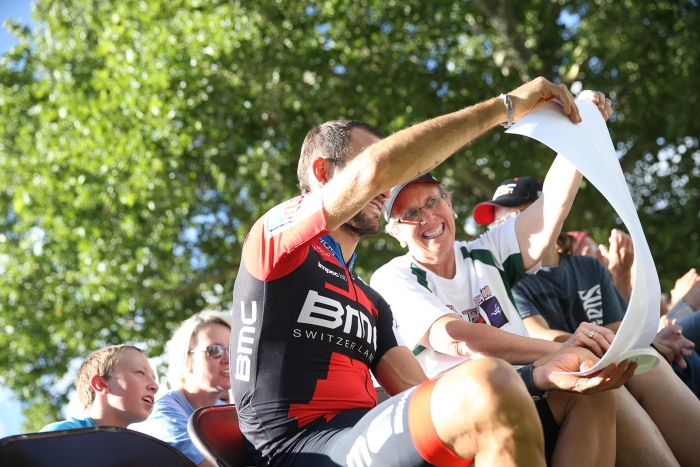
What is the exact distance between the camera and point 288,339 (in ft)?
6.55

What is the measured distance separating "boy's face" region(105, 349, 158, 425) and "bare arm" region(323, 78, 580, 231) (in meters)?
1.73

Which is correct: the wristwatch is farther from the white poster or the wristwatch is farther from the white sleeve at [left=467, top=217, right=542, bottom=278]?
the white sleeve at [left=467, top=217, right=542, bottom=278]

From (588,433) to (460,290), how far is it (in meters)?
0.87

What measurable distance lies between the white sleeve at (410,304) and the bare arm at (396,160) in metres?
0.76

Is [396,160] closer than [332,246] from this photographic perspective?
Yes

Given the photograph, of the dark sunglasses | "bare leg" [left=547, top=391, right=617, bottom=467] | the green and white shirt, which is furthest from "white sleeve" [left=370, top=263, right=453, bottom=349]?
the dark sunglasses

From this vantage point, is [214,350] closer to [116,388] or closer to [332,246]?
[116,388]

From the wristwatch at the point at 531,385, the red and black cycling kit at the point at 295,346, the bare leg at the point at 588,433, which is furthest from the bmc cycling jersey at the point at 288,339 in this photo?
the bare leg at the point at 588,433

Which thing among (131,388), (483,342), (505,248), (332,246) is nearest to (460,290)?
(505,248)

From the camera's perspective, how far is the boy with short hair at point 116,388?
3.13m

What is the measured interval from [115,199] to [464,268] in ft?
23.6

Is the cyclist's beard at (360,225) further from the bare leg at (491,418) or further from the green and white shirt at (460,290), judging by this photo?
the bare leg at (491,418)

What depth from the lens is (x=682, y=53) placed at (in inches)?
333

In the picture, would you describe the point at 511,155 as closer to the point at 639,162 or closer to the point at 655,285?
the point at 639,162
